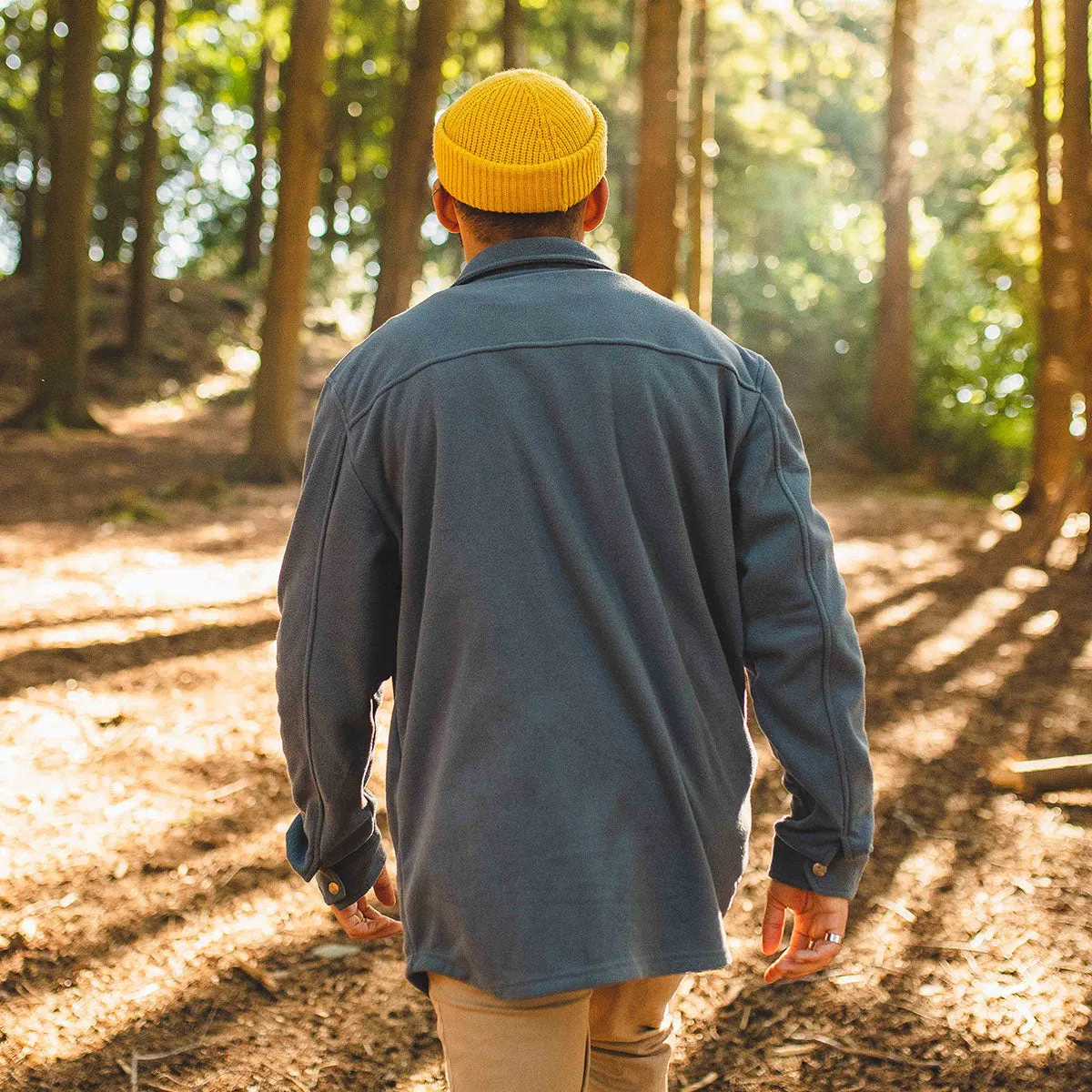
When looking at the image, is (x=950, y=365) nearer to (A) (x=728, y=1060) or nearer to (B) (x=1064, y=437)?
(B) (x=1064, y=437)

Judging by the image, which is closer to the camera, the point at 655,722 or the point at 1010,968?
the point at 655,722

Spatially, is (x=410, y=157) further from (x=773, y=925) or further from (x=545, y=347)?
(x=773, y=925)

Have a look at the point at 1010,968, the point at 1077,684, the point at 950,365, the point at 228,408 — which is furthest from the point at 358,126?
the point at 1010,968

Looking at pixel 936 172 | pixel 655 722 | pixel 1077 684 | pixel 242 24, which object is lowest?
pixel 1077 684

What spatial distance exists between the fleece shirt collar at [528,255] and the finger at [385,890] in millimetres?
1094

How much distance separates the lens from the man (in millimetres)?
1588

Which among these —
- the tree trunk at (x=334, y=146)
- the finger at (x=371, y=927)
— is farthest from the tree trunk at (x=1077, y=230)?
the tree trunk at (x=334, y=146)

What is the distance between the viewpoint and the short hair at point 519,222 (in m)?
1.77

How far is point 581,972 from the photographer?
61.3 inches

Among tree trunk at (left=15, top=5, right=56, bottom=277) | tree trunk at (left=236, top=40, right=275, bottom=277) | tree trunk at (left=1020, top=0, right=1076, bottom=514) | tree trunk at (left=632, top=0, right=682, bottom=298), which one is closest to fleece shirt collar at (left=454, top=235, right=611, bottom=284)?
tree trunk at (left=632, top=0, right=682, bottom=298)

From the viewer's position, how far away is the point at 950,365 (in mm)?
19359

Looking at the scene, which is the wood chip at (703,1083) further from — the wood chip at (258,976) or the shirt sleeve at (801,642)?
the shirt sleeve at (801,642)

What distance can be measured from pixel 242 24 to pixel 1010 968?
83.0 ft

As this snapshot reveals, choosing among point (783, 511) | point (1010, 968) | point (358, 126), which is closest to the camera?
point (783, 511)
